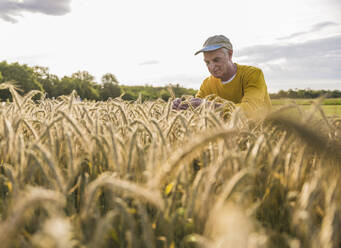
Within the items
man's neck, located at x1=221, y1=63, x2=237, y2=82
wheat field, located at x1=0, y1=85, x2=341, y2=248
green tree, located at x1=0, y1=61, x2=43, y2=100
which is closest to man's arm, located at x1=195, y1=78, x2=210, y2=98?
man's neck, located at x1=221, y1=63, x2=237, y2=82

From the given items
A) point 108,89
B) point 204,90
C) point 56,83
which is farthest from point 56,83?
point 204,90

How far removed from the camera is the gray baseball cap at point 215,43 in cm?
370

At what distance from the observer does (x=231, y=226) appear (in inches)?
19.8

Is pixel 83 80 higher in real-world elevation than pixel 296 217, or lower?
higher

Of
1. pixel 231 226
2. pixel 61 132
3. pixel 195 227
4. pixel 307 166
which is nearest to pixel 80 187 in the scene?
pixel 61 132

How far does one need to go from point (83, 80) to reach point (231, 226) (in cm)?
2086

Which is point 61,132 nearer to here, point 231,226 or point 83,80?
point 231,226

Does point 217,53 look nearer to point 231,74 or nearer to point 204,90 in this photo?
point 231,74

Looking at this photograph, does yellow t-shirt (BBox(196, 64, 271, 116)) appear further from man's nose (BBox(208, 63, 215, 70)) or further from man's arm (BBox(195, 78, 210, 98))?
man's nose (BBox(208, 63, 215, 70))

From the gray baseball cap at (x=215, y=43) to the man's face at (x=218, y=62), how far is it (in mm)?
91

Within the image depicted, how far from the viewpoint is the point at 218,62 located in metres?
3.86

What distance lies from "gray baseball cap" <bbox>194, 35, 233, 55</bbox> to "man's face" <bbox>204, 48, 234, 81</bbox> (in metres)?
0.09

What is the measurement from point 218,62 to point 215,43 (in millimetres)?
284

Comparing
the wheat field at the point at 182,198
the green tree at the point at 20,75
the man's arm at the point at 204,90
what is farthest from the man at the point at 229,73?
the green tree at the point at 20,75
